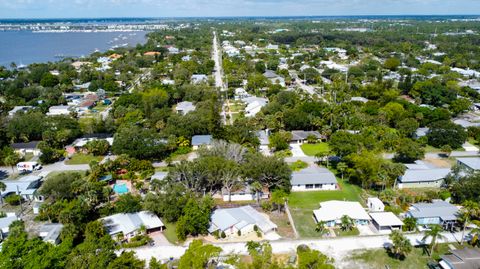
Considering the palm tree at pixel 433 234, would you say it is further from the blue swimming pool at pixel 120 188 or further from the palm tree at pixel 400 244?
the blue swimming pool at pixel 120 188

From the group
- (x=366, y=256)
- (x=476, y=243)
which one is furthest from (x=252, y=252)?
(x=476, y=243)

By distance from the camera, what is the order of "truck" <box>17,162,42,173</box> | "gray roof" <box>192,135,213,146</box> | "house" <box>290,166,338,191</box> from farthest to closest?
"gray roof" <box>192,135,213,146</box> < "truck" <box>17,162,42,173</box> < "house" <box>290,166,338,191</box>

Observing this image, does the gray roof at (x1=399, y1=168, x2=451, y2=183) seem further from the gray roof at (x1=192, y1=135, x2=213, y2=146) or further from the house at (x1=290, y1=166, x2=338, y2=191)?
the gray roof at (x1=192, y1=135, x2=213, y2=146)

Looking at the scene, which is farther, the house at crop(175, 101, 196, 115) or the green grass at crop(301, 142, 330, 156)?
the house at crop(175, 101, 196, 115)

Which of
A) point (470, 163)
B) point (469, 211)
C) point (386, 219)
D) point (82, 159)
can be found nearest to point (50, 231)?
point (82, 159)

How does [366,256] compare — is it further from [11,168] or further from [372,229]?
[11,168]

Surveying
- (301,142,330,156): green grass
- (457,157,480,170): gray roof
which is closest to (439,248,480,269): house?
(457,157,480,170): gray roof

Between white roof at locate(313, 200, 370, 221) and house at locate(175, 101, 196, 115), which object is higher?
house at locate(175, 101, 196, 115)
